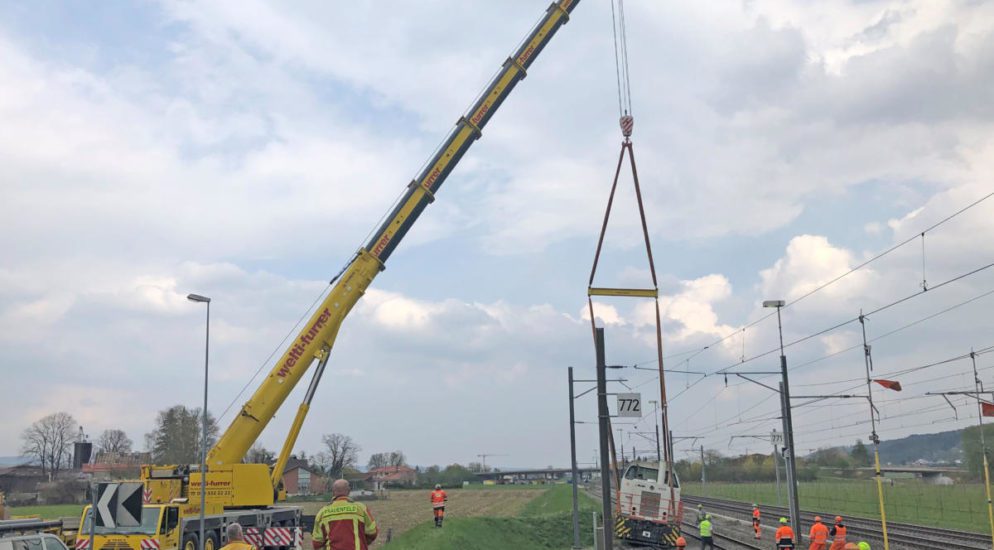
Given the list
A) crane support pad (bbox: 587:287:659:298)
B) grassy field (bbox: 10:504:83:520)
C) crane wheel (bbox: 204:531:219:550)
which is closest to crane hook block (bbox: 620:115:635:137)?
crane support pad (bbox: 587:287:659:298)

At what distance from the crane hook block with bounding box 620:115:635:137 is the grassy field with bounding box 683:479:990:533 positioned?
2801 cm

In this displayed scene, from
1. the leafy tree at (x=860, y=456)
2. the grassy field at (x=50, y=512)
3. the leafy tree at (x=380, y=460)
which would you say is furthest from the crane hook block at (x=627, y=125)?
the leafy tree at (x=380, y=460)

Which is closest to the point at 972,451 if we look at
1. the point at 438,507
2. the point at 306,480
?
the point at 438,507

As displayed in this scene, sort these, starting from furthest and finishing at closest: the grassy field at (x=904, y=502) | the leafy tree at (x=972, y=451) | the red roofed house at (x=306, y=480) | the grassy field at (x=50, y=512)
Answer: the red roofed house at (x=306, y=480) < the leafy tree at (x=972, y=451) < the grassy field at (x=50, y=512) < the grassy field at (x=904, y=502)

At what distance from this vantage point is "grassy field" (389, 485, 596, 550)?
2775cm

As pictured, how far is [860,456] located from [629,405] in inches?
3408

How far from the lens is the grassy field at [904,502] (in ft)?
157

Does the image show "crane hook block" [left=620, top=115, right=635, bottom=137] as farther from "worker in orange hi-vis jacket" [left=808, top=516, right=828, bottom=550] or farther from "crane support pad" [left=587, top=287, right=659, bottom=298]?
"worker in orange hi-vis jacket" [left=808, top=516, right=828, bottom=550]

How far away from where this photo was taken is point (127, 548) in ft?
74.0

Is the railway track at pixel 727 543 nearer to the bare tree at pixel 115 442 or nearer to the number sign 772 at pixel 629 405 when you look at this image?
the number sign 772 at pixel 629 405

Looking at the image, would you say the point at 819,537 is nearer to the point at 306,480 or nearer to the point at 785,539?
the point at 785,539

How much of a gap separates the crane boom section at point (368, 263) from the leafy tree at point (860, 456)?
82950 mm

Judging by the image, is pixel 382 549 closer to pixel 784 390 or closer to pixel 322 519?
pixel 784 390

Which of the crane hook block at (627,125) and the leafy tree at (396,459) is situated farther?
the leafy tree at (396,459)
